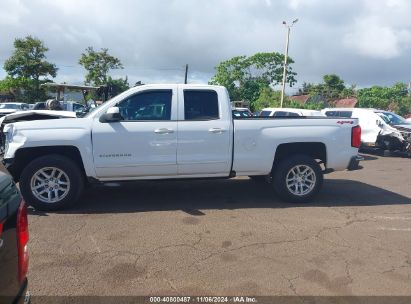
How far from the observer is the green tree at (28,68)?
35781 millimetres

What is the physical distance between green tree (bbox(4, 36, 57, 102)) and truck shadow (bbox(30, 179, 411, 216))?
33.4 metres

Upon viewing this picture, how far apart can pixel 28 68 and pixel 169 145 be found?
3513 centimetres

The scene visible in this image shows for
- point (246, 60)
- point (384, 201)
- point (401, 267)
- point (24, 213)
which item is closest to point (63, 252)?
point (24, 213)

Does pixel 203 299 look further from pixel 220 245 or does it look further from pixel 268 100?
pixel 268 100

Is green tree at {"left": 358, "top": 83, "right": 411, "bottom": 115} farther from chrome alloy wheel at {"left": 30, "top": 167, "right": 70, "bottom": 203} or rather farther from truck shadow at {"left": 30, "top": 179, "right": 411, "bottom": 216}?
chrome alloy wheel at {"left": 30, "top": 167, "right": 70, "bottom": 203}

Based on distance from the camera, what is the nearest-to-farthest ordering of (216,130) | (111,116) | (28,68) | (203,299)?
(203,299), (111,116), (216,130), (28,68)

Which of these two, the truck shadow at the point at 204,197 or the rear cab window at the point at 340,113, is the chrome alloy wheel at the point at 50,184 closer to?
the truck shadow at the point at 204,197

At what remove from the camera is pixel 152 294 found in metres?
3.30

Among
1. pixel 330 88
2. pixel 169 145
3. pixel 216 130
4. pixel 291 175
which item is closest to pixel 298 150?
pixel 291 175

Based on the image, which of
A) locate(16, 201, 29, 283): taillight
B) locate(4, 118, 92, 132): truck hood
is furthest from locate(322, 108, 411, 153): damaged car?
locate(16, 201, 29, 283): taillight

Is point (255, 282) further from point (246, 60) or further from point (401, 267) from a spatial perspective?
point (246, 60)

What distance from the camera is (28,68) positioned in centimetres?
3581

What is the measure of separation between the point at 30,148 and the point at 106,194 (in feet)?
5.41

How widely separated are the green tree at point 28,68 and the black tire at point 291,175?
35.2m
